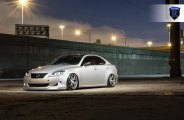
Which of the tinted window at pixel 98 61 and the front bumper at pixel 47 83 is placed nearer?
the front bumper at pixel 47 83

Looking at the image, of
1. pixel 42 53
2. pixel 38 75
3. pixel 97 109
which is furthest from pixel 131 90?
pixel 42 53

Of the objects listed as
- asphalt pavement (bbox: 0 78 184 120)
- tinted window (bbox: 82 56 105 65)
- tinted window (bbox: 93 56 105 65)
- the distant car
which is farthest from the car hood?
asphalt pavement (bbox: 0 78 184 120)

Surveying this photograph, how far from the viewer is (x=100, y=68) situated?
21.7 metres

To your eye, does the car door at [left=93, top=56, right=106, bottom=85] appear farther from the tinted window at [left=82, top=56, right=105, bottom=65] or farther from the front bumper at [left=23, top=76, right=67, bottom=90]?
the front bumper at [left=23, top=76, right=67, bottom=90]

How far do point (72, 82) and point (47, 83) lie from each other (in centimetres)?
111

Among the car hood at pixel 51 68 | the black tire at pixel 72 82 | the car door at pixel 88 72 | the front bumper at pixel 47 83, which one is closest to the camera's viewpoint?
the front bumper at pixel 47 83

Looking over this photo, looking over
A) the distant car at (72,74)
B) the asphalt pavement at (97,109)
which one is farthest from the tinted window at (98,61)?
the asphalt pavement at (97,109)

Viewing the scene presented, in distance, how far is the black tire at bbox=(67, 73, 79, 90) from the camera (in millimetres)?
19641

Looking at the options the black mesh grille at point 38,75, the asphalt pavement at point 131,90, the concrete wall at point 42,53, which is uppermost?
the concrete wall at point 42,53

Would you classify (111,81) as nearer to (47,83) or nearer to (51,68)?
(51,68)

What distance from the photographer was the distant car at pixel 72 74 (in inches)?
757

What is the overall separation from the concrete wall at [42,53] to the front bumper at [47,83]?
21.8 metres

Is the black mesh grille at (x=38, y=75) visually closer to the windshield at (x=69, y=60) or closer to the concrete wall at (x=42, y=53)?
the windshield at (x=69, y=60)

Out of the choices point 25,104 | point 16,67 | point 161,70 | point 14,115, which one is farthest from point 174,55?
point 161,70
